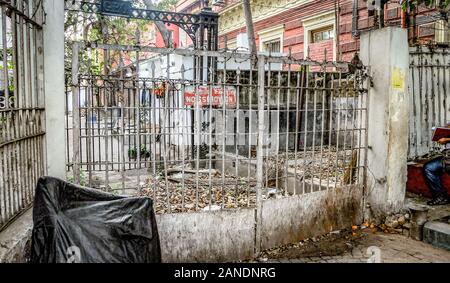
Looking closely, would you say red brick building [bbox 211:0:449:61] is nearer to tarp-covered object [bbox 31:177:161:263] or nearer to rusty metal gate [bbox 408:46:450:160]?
rusty metal gate [bbox 408:46:450:160]

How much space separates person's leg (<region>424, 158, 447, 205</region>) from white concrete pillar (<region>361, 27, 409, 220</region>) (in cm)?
38

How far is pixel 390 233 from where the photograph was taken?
5.69 metres

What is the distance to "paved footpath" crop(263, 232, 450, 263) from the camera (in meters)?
4.79

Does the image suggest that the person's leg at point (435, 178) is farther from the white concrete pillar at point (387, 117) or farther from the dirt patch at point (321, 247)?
the dirt patch at point (321, 247)

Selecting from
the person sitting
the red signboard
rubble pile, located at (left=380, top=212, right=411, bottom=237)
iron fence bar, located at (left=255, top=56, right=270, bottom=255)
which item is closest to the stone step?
rubble pile, located at (left=380, top=212, right=411, bottom=237)

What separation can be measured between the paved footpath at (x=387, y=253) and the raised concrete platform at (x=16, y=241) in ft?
9.62

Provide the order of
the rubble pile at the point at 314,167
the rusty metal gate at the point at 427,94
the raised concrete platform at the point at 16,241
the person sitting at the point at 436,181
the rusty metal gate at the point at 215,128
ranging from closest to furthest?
the raised concrete platform at the point at 16,241 < the rusty metal gate at the point at 215,128 < the rubble pile at the point at 314,167 < the person sitting at the point at 436,181 < the rusty metal gate at the point at 427,94

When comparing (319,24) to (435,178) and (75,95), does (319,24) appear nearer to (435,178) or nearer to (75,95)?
(435,178)

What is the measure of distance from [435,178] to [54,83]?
19.1 feet

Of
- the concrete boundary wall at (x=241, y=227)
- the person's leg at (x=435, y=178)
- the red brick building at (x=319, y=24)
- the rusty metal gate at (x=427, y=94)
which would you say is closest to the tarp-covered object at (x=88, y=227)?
the concrete boundary wall at (x=241, y=227)

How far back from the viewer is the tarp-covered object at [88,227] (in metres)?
2.83

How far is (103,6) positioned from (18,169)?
25.0 feet
